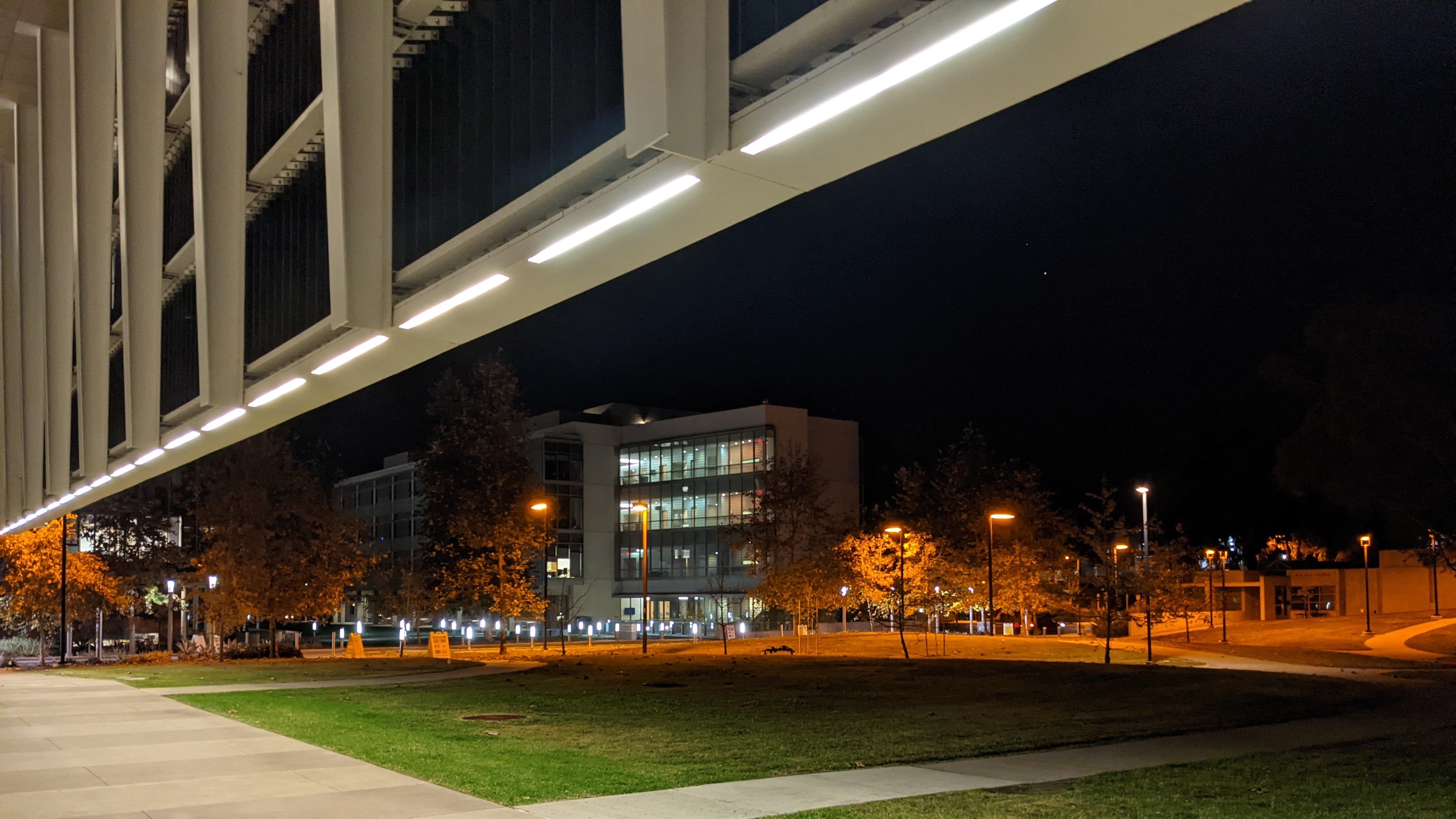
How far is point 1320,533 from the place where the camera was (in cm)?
7981

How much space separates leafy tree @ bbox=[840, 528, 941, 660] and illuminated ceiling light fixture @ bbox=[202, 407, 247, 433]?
38.4m

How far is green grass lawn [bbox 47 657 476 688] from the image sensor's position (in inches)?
1074

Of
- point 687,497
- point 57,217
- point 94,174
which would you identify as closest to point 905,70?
point 94,174

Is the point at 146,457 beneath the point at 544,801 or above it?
above

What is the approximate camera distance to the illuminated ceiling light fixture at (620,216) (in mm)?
4207

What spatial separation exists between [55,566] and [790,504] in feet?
99.2

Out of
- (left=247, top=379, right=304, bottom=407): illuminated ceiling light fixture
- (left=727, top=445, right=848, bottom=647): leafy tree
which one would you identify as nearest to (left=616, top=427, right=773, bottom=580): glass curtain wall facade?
(left=727, top=445, right=848, bottom=647): leafy tree

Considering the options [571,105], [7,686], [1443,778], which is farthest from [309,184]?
[7,686]

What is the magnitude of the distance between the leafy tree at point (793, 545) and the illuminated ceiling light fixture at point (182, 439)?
37.0 m

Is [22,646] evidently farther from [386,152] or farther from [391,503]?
[386,152]

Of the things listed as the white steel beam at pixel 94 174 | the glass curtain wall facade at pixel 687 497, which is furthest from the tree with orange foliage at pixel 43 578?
the glass curtain wall facade at pixel 687 497

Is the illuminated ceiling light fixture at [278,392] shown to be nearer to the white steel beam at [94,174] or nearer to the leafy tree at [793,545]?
the white steel beam at [94,174]

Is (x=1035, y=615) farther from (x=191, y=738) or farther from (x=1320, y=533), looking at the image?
(x=191, y=738)

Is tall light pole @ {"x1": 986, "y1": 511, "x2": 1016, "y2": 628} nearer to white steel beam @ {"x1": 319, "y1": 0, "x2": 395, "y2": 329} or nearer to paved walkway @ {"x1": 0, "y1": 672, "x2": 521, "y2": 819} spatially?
paved walkway @ {"x1": 0, "y1": 672, "x2": 521, "y2": 819}
